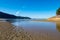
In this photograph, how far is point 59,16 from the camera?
224 feet

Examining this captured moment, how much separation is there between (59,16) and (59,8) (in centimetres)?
564

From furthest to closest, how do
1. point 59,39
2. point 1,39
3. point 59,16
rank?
point 59,16, point 59,39, point 1,39

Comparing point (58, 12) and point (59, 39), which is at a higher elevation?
point (58, 12)

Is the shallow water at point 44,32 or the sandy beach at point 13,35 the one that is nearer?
the sandy beach at point 13,35

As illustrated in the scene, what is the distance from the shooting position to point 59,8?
6944 cm

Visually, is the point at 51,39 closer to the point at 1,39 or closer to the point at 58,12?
the point at 1,39

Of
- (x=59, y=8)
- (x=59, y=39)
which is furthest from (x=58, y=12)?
(x=59, y=39)

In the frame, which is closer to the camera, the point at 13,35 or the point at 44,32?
the point at 13,35

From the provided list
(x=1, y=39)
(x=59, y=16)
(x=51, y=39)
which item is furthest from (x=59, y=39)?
(x=59, y=16)

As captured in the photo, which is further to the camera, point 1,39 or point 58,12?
point 58,12

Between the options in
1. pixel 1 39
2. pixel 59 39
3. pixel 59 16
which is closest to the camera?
pixel 1 39

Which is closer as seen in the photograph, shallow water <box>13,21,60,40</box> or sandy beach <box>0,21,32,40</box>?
sandy beach <box>0,21,32,40</box>

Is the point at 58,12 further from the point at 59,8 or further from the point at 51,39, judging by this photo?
the point at 51,39

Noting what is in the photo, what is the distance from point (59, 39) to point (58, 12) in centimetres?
6308
